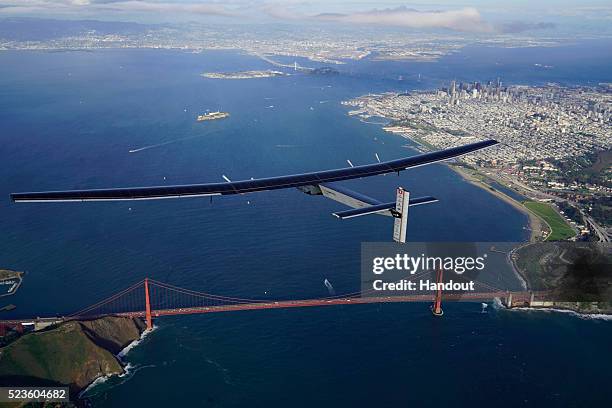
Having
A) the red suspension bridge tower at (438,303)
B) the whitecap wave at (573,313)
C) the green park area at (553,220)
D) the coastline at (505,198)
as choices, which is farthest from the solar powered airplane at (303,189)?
the green park area at (553,220)

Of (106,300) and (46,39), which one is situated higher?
(46,39)

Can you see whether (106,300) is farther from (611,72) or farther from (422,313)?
(611,72)

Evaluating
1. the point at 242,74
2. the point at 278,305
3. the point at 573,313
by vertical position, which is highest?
the point at 242,74

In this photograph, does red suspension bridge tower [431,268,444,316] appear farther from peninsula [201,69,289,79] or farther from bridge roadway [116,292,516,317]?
peninsula [201,69,289,79]

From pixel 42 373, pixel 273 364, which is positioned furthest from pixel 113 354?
pixel 273 364

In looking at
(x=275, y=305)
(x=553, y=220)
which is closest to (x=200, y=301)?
(x=275, y=305)

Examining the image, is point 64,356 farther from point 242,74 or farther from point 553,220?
point 242,74

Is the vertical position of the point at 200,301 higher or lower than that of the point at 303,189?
lower
